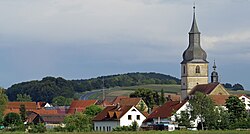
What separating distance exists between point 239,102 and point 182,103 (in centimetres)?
739

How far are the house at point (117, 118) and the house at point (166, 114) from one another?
1482 mm

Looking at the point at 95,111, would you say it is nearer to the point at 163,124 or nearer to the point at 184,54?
the point at 163,124

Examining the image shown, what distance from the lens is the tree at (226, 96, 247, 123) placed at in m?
88.7

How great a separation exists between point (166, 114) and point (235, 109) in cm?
928

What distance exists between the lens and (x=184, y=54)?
456 feet

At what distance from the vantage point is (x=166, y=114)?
311ft

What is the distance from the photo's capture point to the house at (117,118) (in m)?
92.5

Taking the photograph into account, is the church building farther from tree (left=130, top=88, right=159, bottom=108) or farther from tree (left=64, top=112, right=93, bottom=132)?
tree (left=64, top=112, right=93, bottom=132)

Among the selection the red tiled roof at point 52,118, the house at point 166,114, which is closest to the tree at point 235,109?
the house at point 166,114

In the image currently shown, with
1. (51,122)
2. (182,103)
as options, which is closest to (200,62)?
(51,122)

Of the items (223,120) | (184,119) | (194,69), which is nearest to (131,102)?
(194,69)

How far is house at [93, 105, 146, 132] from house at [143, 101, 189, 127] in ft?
4.86

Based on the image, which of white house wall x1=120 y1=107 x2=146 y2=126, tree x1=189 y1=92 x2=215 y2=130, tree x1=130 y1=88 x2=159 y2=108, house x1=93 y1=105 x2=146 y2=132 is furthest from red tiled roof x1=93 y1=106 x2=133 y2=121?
tree x1=130 y1=88 x2=159 y2=108

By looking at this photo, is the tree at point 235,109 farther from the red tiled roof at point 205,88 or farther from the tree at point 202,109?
the red tiled roof at point 205,88
